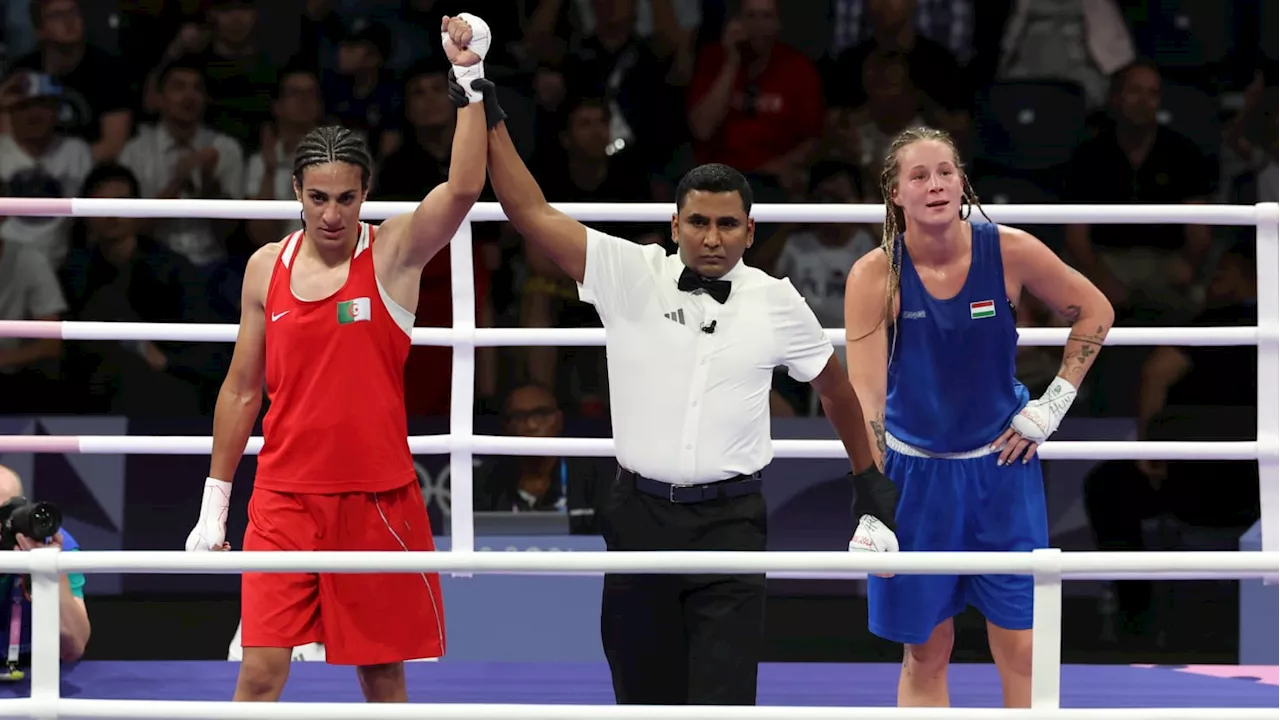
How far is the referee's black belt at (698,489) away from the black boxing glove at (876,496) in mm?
278

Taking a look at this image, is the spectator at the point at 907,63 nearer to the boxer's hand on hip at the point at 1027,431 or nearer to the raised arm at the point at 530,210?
the boxer's hand on hip at the point at 1027,431

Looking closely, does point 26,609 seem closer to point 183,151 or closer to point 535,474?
point 535,474

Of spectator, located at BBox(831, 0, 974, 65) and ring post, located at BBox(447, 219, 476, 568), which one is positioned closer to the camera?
ring post, located at BBox(447, 219, 476, 568)

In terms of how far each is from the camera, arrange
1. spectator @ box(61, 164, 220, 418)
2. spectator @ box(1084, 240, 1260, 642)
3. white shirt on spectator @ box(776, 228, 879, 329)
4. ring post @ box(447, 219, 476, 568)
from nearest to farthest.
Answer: ring post @ box(447, 219, 476, 568), spectator @ box(1084, 240, 1260, 642), spectator @ box(61, 164, 220, 418), white shirt on spectator @ box(776, 228, 879, 329)

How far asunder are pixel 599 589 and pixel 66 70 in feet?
11.8

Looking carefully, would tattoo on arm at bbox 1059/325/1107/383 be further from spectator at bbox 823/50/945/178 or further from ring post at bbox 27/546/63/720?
spectator at bbox 823/50/945/178

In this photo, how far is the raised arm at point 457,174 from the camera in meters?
3.27

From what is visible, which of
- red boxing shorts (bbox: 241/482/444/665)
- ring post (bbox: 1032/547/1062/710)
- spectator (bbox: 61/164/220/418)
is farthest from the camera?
spectator (bbox: 61/164/220/418)

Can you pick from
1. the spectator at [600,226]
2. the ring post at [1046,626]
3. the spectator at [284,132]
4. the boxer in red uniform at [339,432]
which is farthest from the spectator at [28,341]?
the ring post at [1046,626]

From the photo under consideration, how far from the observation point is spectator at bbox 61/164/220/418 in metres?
5.95

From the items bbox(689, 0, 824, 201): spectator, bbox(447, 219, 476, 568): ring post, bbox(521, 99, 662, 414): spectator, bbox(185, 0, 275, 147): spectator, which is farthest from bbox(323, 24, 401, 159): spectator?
bbox(447, 219, 476, 568): ring post

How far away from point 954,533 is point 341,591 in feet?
4.39

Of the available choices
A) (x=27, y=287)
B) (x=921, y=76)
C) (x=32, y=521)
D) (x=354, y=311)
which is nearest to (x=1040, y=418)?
(x=354, y=311)

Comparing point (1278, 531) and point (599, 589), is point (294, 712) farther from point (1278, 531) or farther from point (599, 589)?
point (1278, 531)
